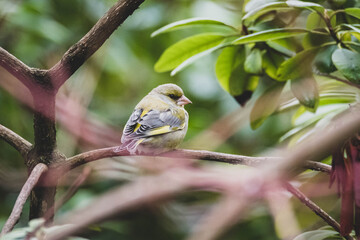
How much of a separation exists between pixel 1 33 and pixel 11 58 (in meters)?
1.49

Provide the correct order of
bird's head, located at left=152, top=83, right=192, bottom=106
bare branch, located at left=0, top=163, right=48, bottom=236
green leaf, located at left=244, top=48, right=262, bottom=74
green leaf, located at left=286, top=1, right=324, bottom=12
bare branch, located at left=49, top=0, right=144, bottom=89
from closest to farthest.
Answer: bare branch, located at left=0, top=163, right=48, bottom=236, bare branch, located at left=49, top=0, right=144, bottom=89, green leaf, located at left=286, top=1, right=324, bottom=12, green leaf, located at left=244, top=48, right=262, bottom=74, bird's head, located at left=152, top=83, right=192, bottom=106

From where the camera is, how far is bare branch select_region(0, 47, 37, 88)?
90 centimetres

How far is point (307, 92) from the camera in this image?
3.94 ft

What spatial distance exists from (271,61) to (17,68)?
0.69 m

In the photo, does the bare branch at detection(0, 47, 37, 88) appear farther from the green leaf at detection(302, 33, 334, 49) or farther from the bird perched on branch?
the green leaf at detection(302, 33, 334, 49)

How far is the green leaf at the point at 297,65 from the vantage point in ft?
3.75

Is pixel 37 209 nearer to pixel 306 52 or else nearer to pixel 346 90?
pixel 306 52

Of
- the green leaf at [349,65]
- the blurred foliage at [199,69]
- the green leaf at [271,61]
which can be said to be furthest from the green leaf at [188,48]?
the green leaf at [349,65]

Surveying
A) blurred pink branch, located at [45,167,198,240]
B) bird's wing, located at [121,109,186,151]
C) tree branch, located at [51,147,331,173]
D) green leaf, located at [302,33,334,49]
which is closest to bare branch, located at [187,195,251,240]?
blurred pink branch, located at [45,167,198,240]

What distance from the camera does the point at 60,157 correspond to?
982 millimetres

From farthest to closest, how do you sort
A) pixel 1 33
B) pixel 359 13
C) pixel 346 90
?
pixel 1 33 < pixel 346 90 < pixel 359 13

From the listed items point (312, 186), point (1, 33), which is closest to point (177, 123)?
point (312, 186)

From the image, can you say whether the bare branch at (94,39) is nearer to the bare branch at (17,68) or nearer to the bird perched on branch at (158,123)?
the bare branch at (17,68)

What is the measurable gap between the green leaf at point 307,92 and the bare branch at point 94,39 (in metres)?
0.51
